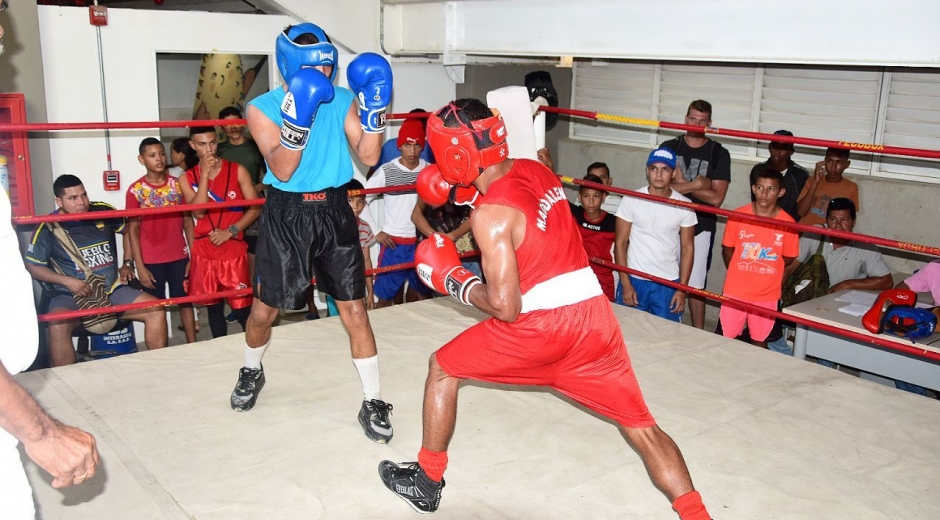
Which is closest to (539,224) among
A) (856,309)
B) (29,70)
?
(856,309)

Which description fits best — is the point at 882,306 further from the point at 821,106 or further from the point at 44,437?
the point at 44,437

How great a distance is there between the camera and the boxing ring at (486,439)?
237 cm

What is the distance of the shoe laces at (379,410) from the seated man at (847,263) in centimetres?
228

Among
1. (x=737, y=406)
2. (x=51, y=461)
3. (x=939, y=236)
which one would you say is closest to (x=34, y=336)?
(x=51, y=461)

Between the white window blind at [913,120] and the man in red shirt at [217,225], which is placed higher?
the white window blind at [913,120]

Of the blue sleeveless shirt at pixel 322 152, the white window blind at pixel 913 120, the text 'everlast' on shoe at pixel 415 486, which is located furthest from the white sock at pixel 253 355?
the white window blind at pixel 913 120

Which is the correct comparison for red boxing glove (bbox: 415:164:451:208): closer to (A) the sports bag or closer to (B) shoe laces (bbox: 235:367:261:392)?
(B) shoe laces (bbox: 235:367:261:392)

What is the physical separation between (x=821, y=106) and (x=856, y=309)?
8.34ft

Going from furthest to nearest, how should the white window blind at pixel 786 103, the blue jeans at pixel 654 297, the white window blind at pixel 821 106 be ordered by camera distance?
the white window blind at pixel 821 106 → the white window blind at pixel 786 103 → the blue jeans at pixel 654 297

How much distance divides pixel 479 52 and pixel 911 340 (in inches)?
114

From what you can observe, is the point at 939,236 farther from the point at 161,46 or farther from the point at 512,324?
the point at 161,46

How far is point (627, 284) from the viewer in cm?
431

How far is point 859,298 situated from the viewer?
3.75m

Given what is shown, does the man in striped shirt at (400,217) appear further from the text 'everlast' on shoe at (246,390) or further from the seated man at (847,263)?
the seated man at (847,263)
